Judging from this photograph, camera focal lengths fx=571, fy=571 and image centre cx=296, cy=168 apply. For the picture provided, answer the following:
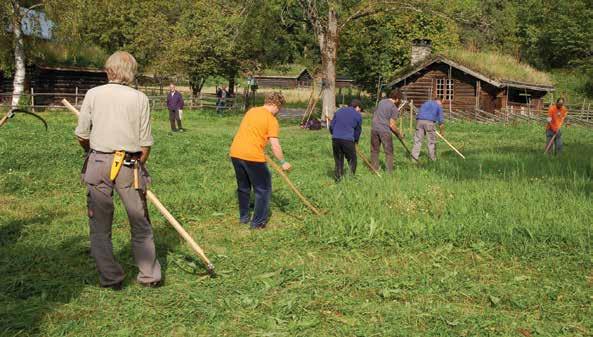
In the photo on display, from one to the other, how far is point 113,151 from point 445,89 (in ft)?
105

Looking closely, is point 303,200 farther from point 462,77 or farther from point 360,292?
point 462,77

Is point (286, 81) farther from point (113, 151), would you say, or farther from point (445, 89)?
point (113, 151)

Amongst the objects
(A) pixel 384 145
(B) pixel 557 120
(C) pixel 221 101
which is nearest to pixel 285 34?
(C) pixel 221 101

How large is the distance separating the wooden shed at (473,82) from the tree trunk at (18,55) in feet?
68.0

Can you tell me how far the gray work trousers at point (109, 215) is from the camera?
4707mm

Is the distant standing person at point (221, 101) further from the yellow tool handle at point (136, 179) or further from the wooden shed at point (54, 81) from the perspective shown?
the yellow tool handle at point (136, 179)

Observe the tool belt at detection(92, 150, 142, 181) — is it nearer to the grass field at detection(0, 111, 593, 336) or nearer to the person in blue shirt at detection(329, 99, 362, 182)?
the grass field at detection(0, 111, 593, 336)

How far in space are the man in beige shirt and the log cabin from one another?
2953 cm

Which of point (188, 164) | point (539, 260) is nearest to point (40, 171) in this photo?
point (188, 164)

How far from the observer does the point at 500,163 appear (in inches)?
434

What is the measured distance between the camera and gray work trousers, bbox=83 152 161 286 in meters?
4.71

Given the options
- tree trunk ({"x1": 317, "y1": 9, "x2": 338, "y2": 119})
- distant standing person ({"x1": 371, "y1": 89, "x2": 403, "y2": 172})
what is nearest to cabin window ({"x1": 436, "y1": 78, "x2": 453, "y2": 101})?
tree trunk ({"x1": 317, "y1": 9, "x2": 338, "y2": 119})

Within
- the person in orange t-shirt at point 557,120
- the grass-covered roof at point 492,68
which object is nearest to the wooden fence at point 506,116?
the grass-covered roof at point 492,68

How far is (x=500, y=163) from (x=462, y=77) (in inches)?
958
